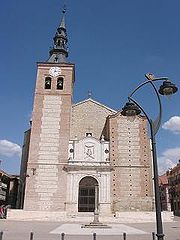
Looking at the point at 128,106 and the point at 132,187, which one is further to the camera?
the point at 132,187

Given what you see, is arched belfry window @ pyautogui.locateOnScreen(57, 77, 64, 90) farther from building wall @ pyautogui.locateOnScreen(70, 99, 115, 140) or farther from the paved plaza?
the paved plaza

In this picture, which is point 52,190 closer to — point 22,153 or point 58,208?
point 58,208

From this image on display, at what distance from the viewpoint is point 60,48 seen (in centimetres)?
4078

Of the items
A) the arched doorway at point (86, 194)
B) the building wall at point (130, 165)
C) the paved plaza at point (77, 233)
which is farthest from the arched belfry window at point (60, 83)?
the paved plaza at point (77, 233)

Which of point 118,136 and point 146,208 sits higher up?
point 118,136

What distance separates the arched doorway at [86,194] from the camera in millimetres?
32844

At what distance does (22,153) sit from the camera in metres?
40.1

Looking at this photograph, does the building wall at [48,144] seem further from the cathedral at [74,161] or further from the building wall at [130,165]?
the building wall at [130,165]

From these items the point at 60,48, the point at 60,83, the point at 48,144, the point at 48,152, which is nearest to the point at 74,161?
the point at 48,152

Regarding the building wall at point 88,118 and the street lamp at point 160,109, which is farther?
the building wall at point 88,118

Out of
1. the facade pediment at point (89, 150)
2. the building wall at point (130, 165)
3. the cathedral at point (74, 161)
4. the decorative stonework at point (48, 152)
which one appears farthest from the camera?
the facade pediment at point (89, 150)

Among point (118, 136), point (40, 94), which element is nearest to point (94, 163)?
point (118, 136)

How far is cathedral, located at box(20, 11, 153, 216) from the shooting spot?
31.1 meters

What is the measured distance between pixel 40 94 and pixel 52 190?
40.0ft
